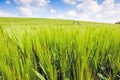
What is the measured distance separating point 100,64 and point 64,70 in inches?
7.1

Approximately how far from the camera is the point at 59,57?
58 cm

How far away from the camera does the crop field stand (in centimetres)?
45

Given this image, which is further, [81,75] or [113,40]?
[113,40]

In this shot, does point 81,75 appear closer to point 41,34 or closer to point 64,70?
point 64,70

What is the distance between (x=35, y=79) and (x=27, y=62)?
55 millimetres

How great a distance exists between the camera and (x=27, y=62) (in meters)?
0.45

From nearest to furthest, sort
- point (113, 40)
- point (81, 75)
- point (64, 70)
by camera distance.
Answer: point (81, 75)
point (64, 70)
point (113, 40)

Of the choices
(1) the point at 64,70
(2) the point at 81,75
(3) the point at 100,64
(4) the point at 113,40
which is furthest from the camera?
(4) the point at 113,40

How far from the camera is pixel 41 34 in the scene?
722mm

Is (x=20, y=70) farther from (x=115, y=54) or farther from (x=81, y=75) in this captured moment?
(x=115, y=54)

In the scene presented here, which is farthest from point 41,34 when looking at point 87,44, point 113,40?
point 113,40

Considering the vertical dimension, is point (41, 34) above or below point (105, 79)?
above

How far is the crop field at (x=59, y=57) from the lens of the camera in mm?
450

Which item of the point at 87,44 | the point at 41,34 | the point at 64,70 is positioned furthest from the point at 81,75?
the point at 41,34
